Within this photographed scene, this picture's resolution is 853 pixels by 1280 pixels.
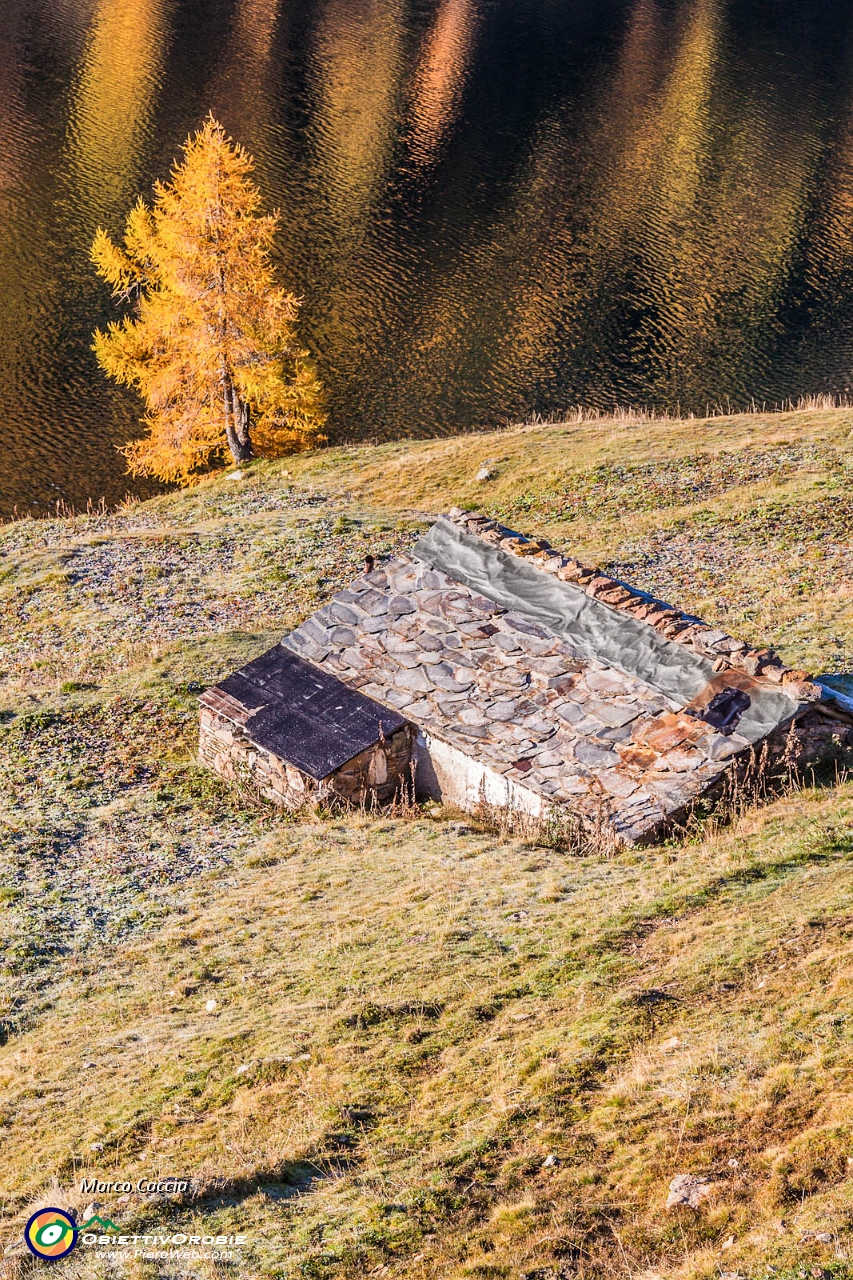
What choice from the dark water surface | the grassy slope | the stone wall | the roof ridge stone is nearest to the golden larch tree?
the dark water surface

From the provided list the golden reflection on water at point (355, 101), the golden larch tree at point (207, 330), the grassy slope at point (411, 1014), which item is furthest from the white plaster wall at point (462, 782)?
the golden reflection on water at point (355, 101)

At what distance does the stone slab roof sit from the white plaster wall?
0.18 meters

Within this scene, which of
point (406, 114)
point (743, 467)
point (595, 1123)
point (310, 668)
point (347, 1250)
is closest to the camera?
point (347, 1250)

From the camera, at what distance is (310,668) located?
18.1m

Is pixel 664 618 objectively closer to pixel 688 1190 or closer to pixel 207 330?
pixel 688 1190

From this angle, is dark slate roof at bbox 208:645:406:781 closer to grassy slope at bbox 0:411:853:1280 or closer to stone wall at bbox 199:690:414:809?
stone wall at bbox 199:690:414:809

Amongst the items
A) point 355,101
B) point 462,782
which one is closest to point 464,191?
point 355,101

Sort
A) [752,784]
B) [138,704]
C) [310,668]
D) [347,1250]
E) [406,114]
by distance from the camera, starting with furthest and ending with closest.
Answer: [406,114] < [138,704] < [310,668] < [752,784] < [347,1250]

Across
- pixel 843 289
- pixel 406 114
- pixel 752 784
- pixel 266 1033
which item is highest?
pixel 406 114

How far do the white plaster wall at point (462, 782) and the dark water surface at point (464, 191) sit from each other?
2755 centimetres

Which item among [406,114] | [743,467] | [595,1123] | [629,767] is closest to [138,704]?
[629,767]

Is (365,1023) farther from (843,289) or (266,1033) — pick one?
(843,289)

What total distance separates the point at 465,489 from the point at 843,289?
3146 cm

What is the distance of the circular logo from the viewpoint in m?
8.80
